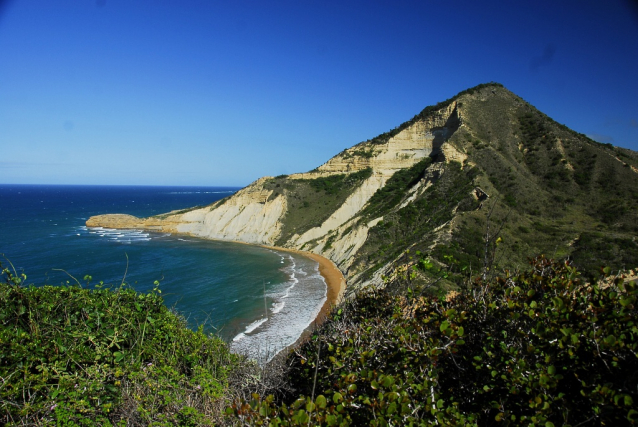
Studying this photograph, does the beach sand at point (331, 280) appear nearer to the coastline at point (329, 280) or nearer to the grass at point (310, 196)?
the coastline at point (329, 280)

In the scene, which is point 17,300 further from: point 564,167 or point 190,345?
point 564,167

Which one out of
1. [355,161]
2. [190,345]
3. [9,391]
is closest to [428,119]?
[355,161]

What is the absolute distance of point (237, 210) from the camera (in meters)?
63.9

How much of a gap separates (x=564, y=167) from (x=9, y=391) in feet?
153

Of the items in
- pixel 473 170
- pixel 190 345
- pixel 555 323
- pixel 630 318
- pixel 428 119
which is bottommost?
pixel 190 345

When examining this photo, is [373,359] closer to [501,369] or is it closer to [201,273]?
[501,369]

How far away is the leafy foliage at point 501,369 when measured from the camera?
3490 millimetres

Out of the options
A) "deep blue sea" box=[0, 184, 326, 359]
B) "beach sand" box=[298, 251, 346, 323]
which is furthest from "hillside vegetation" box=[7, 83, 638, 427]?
"beach sand" box=[298, 251, 346, 323]

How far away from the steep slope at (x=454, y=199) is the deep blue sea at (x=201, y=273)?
5422mm

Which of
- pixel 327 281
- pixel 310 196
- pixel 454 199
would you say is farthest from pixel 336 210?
pixel 454 199

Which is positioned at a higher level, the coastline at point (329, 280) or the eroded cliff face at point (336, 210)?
the eroded cliff face at point (336, 210)

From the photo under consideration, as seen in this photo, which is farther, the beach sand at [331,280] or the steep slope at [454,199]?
the beach sand at [331,280]

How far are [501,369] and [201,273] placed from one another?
113 ft

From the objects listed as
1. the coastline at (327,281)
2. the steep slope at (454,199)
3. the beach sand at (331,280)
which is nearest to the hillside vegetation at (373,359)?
the steep slope at (454,199)
